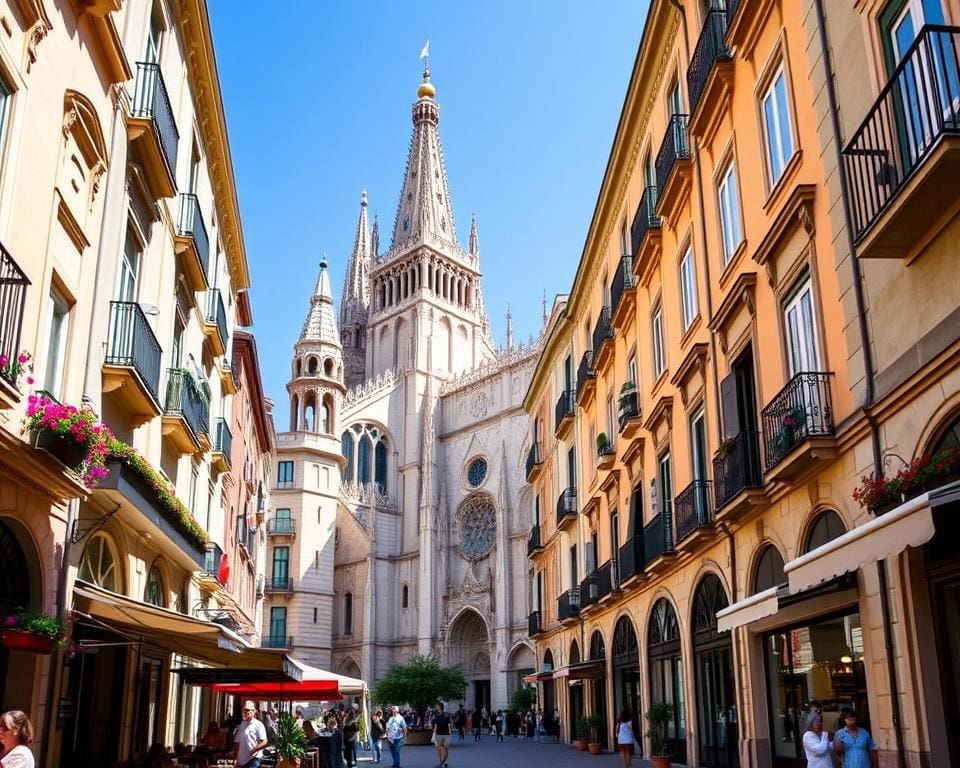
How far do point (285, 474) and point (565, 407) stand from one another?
30782 mm

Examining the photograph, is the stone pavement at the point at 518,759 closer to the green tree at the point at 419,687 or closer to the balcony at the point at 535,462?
the green tree at the point at 419,687

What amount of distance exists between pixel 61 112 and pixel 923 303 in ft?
31.1

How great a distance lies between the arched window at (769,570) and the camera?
1366cm

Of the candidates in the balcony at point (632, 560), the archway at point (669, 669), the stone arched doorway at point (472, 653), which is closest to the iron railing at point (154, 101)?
the balcony at point (632, 560)

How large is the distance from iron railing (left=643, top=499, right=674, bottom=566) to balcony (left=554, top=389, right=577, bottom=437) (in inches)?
419

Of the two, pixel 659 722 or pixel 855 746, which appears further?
pixel 659 722

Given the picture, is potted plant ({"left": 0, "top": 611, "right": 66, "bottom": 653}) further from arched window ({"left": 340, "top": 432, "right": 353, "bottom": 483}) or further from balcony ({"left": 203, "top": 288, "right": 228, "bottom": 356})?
arched window ({"left": 340, "top": 432, "right": 353, "bottom": 483})

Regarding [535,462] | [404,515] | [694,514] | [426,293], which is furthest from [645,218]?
[426,293]

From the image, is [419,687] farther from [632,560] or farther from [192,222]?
[192,222]

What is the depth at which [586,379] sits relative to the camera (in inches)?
1117

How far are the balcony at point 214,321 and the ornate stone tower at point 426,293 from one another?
47.3m

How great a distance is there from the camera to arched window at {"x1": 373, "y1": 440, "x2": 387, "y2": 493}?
66.8 m

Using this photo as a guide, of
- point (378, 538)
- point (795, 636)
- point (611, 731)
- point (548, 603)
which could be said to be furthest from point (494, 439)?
point (795, 636)

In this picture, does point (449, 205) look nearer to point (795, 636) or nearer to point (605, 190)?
point (605, 190)
